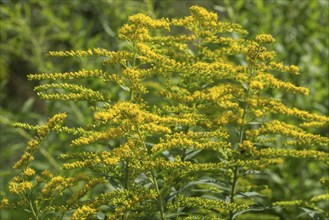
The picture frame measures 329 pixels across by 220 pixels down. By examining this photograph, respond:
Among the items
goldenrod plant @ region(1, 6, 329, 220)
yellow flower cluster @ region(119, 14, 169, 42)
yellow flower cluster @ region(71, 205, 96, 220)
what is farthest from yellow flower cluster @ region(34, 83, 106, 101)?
yellow flower cluster @ region(71, 205, 96, 220)

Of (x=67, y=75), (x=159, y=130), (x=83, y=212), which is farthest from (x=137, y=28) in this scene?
(x=83, y=212)

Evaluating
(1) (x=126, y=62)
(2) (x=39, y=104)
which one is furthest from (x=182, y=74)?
(2) (x=39, y=104)

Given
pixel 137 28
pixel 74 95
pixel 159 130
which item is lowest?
pixel 159 130

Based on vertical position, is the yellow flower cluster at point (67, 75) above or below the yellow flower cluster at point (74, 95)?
above

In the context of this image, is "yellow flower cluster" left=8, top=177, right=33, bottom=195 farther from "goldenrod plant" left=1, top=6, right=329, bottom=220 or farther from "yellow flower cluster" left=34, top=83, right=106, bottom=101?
"yellow flower cluster" left=34, top=83, right=106, bottom=101

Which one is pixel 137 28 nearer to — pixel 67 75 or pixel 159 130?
pixel 67 75

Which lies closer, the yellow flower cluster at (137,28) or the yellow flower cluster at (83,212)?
the yellow flower cluster at (83,212)

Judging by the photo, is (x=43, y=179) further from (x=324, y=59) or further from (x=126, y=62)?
(x=324, y=59)

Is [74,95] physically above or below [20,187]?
above

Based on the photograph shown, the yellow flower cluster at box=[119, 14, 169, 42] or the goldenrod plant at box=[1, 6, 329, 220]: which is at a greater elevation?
the yellow flower cluster at box=[119, 14, 169, 42]

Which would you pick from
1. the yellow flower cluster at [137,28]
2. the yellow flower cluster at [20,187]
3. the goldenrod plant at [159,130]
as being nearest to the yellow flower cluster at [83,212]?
the goldenrod plant at [159,130]

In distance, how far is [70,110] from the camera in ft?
20.8

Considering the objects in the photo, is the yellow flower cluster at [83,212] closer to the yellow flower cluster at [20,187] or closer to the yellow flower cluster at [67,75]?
the yellow flower cluster at [20,187]

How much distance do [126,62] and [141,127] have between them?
555 millimetres
